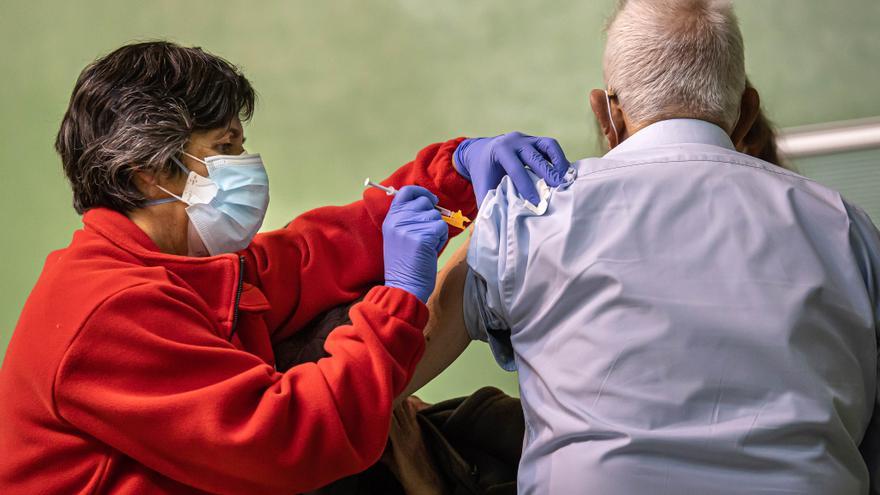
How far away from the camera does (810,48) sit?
299 centimetres

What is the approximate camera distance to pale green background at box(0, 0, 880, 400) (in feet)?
9.73

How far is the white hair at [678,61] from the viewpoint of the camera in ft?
5.31

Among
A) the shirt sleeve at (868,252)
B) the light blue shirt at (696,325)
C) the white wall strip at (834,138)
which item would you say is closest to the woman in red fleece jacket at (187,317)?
the light blue shirt at (696,325)

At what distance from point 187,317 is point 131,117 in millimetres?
350

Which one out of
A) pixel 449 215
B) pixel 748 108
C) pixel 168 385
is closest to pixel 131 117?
pixel 168 385

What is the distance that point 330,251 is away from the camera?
6.37 feet

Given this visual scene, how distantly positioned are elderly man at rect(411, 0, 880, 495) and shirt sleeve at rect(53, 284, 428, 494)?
0.26 metres

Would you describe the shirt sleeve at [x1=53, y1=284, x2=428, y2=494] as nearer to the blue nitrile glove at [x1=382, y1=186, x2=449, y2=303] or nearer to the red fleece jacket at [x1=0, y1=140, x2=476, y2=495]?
the red fleece jacket at [x1=0, y1=140, x2=476, y2=495]

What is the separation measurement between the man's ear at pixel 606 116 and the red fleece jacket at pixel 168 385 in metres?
0.44

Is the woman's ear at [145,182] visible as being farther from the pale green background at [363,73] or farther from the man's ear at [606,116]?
the pale green background at [363,73]

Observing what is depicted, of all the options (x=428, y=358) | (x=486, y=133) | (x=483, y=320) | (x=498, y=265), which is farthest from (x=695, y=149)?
(x=486, y=133)

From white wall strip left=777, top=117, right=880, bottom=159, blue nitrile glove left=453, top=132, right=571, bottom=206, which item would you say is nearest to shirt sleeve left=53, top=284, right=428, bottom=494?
blue nitrile glove left=453, top=132, right=571, bottom=206

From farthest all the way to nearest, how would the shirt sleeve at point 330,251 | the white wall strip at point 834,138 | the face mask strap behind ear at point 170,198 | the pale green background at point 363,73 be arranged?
the pale green background at point 363,73 < the white wall strip at point 834,138 < the shirt sleeve at point 330,251 < the face mask strap behind ear at point 170,198

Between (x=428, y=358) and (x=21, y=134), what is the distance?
1.69 meters
